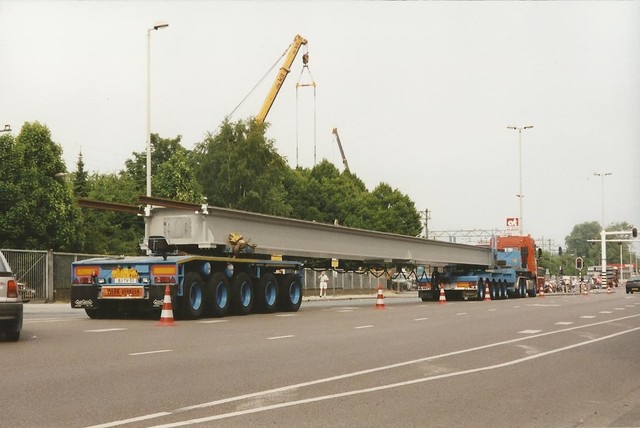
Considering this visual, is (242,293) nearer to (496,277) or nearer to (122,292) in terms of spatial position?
(122,292)

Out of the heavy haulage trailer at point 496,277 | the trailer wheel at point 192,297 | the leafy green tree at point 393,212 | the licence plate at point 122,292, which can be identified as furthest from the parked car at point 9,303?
the leafy green tree at point 393,212

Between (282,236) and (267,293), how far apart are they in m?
2.14

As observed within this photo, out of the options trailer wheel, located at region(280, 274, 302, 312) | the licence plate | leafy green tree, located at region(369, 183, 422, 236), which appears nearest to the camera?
the licence plate

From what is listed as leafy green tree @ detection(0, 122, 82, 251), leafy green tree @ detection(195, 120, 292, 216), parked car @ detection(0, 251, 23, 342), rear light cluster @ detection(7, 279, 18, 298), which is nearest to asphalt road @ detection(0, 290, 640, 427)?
parked car @ detection(0, 251, 23, 342)

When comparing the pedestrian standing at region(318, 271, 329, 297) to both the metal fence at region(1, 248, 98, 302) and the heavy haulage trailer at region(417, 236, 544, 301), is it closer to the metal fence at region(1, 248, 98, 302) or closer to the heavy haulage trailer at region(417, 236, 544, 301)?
the heavy haulage trailer at region(417, 236, 544, 301)

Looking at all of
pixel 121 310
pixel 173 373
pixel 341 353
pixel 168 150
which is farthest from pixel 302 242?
pixel 168 150

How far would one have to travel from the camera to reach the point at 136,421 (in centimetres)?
691

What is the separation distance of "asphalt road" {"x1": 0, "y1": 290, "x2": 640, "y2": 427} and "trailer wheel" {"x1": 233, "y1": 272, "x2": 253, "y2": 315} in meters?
4.98

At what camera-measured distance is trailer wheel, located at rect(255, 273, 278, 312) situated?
23.4m

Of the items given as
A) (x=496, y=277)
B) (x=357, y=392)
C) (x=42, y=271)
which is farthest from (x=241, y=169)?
(x=357, y=392)

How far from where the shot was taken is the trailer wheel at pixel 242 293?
22000 mm

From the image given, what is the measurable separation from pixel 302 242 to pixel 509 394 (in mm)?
17760

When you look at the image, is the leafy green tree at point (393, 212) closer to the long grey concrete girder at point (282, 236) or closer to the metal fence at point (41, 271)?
the long grey concrete girder at point (282, 236)

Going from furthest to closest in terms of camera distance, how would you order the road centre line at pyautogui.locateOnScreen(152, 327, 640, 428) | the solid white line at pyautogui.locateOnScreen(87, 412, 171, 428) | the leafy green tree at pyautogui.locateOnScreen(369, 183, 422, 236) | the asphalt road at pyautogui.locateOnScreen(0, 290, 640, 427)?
the leafy green tree at pyautogui.locateOnScreen(369, 183, 422, 236), the asphalt road at pyautogui.locateOnScreen(0, 290, 640, 427), the road centre line at pyautogui.locateOnScreen(152, 327, 640, 428), the solid white line at pyautogui.locateOnScreen(87, 412, 171, 428)
